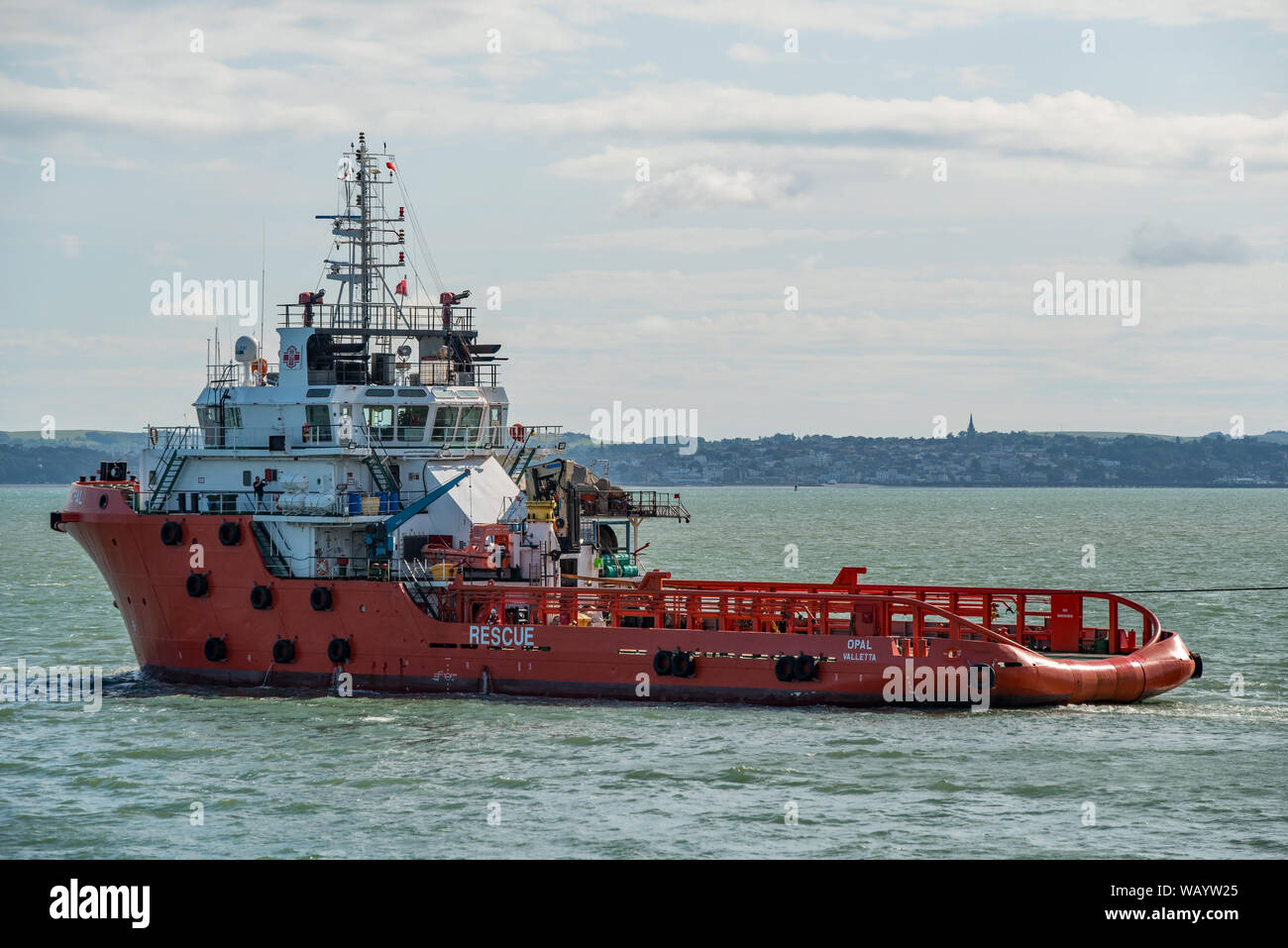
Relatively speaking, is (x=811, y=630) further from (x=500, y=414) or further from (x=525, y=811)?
(x=525, y=811)

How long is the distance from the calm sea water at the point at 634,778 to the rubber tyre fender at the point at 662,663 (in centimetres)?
83

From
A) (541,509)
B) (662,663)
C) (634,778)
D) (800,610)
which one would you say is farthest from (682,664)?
(634,778)

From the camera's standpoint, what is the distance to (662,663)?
108 feet

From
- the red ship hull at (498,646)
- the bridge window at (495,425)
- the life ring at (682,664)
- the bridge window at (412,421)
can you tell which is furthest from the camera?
the bridge window at (495,425)

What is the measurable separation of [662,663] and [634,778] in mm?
6300

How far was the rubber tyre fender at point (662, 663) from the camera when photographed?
32.9 m

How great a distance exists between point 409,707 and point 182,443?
926 centimetres

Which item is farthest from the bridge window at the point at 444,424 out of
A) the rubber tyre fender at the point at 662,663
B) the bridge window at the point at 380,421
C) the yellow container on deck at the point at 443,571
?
the rubber tyre fender at the point at 662,663

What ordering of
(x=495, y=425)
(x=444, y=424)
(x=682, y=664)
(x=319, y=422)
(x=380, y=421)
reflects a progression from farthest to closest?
(x=495, y=425)
(x=444, y=424)
(x=380, y=421)
(x=319, y=422)
(x=682, y=664)

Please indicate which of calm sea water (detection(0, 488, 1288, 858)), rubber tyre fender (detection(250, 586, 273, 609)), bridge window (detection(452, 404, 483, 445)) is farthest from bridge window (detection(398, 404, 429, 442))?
calm sea water (detection(0, 488, 1288, 858))

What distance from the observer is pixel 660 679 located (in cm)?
3306

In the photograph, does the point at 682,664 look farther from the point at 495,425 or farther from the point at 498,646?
the point at 495,425

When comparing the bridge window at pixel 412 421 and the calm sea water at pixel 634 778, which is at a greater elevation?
the bridge window at pixel 412 421

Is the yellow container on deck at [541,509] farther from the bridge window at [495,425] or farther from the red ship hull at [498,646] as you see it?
the red ship hull at [498,646]
